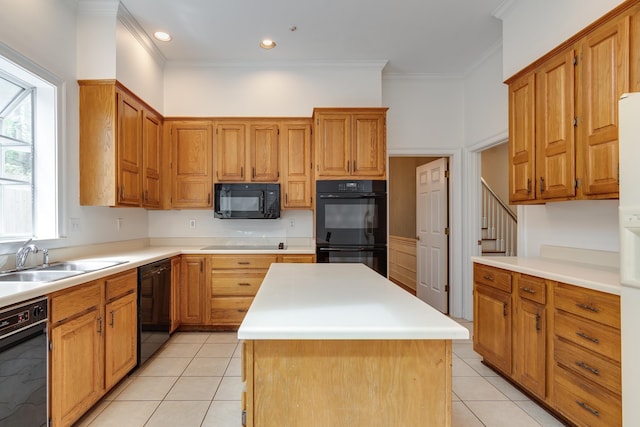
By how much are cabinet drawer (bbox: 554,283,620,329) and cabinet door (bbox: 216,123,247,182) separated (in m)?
3.03

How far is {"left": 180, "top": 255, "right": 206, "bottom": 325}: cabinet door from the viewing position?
3.41 metres

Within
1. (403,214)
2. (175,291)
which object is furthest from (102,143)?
(403,214)

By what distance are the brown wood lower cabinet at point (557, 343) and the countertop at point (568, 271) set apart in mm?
38

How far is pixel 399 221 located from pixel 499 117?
9.57ft

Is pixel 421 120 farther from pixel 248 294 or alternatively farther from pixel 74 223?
pixel 74 223

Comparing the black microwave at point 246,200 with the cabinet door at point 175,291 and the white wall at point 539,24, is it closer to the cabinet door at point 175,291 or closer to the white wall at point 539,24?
the cabinet door at point 175,291

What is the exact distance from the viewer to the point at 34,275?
2.03m

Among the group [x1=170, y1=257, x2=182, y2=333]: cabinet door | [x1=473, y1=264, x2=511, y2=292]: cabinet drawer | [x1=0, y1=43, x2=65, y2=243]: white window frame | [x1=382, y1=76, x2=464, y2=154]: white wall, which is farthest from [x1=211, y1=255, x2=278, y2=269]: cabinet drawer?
[x1=382, y1=76, x2=464, y2=154]: white wall

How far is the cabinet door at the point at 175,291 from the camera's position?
3.25 m

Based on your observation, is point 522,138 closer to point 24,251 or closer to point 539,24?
point 539,24

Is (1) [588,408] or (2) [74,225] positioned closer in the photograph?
(1) [588,408]

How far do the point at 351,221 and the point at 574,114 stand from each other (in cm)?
205

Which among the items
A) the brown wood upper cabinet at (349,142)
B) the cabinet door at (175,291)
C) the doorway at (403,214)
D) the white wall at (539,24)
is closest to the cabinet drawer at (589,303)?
the white wall at (539,24)

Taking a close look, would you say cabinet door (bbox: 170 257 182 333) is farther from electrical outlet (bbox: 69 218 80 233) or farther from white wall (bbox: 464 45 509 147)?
white wall (bbox: 464 45 509 147)
